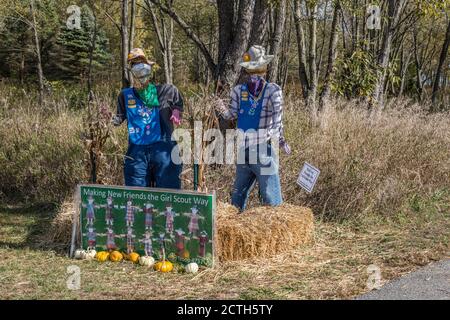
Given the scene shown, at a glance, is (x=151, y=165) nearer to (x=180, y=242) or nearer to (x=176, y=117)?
(x=176, y=117)

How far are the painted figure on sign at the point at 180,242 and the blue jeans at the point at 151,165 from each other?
721 millimetres

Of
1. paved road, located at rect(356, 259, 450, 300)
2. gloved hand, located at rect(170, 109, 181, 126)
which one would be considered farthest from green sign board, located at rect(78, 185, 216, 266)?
paved road, located at rect(356, 259, 450, 300)

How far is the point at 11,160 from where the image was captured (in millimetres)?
9828

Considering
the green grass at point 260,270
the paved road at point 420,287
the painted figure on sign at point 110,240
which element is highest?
the painted figure on sign at point 110,240

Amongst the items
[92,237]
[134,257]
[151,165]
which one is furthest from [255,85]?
[92,237]

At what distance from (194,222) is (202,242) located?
19 centimetres

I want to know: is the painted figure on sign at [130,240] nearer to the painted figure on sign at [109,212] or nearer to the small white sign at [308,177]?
the painted figure on sign at [109,212]

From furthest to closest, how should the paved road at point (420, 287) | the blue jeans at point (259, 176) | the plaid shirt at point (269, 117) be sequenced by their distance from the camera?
the blue jeans at point (259, 176) → the plaid shirt at point (269, 117) → the paved road at point (420, 287)

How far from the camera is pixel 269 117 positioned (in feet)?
20.3

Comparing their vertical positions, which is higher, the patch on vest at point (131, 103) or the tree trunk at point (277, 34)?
the tree trunk at point (277, 34)

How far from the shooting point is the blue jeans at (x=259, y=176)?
6.30 metres

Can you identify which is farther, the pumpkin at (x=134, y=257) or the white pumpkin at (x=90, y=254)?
the white pumpkin at (x=90, y=254)

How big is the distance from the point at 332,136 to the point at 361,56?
1881mm

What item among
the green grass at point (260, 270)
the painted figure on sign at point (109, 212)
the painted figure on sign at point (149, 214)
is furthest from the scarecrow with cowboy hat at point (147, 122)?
the green grass at point (260, 270)
